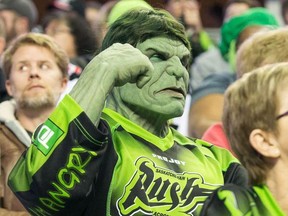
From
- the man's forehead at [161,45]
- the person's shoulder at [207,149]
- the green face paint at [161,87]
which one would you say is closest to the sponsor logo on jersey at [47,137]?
the green face paint at [161,87]

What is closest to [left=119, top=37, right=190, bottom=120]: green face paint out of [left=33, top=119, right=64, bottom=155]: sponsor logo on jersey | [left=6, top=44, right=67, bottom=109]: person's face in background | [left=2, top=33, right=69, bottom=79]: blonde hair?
[left=33, top=119, right=64, bottom=155]: sponsor logo on jersey

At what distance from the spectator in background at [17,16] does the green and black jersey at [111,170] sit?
5.69 meters

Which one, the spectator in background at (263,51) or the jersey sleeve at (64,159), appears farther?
the spectator in background at (263,51)

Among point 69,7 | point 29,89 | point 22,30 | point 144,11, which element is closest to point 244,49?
point 144,11

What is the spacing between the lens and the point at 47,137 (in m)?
4.32

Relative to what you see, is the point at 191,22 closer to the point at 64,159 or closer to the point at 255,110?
the point at 64,159

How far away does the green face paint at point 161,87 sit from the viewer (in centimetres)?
468

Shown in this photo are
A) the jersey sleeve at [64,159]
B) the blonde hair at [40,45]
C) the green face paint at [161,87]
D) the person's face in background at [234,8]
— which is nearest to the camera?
the jersey sleeve at [64,159]

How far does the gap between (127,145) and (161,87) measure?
0.86 ft

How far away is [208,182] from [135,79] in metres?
0.47

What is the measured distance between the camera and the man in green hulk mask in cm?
431

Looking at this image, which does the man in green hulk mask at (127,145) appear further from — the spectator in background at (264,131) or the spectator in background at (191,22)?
the spectator in background at (191,22)

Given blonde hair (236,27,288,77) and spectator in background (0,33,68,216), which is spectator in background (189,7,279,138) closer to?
spectator in background (0,33,68,216)

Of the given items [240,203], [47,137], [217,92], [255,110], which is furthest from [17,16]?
[240,203]
